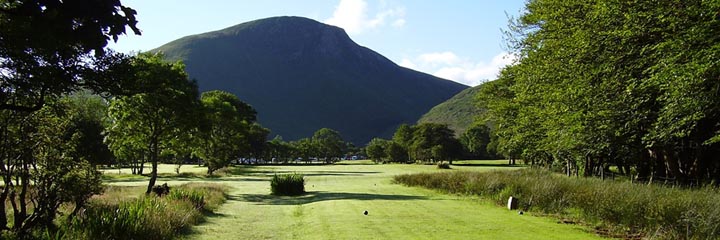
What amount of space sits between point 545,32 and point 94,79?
886 inches

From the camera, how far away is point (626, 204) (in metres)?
14.8

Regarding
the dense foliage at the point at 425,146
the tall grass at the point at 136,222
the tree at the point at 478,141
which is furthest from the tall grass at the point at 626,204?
the tree at the point at 478,141

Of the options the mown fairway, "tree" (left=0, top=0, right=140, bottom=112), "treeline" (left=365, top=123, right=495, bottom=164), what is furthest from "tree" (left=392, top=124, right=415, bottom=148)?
"tree" (left=0, top=0, right=140, bottom=112)

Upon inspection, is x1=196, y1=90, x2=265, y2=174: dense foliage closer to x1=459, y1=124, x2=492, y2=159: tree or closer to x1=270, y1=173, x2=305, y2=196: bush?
x1=270, y1=173, x2=305, y2=196: bush

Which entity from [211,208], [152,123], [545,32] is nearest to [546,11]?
[545,32]

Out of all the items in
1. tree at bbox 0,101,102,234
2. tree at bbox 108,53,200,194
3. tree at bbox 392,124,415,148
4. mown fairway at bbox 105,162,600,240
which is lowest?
mown fairway at bbox 105,162,600,240

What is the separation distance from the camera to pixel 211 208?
21078 mm

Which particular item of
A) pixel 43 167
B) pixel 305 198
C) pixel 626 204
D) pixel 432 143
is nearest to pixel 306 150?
pixel 432 143

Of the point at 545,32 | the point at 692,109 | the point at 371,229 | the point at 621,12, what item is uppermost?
the point at 545,32

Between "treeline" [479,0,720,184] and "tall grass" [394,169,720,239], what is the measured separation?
221cm

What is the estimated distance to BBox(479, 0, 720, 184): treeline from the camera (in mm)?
14330

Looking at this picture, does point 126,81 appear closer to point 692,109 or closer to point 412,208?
point 412,208

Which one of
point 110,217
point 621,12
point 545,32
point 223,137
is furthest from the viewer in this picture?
point 223,137

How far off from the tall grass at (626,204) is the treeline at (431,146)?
96.1 m
